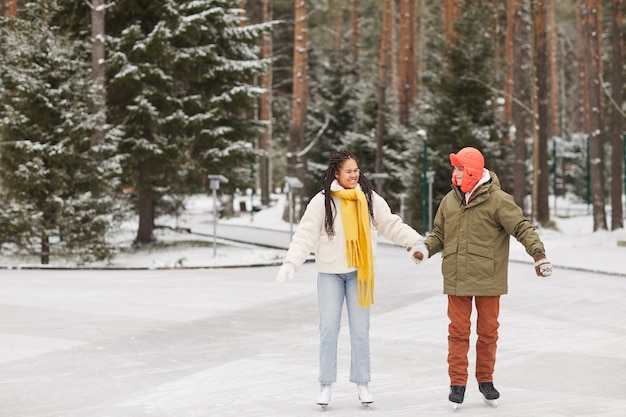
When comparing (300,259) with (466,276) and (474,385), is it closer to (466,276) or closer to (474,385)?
(466,276)

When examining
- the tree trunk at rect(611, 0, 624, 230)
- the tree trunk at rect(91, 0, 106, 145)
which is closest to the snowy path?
the tree trunk at rect(91, 0, 106, 145)

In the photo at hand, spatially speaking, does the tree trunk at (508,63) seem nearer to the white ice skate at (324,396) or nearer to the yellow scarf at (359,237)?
the yellow scarf at (359,237)

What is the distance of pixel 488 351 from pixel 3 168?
54.2 feet

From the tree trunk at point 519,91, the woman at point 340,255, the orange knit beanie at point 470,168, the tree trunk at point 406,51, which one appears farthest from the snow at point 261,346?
the tree trunk at point 406,51

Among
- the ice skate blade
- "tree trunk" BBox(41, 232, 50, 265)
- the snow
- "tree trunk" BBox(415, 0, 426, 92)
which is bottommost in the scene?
the snow

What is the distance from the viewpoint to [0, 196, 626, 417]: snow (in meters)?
7.37

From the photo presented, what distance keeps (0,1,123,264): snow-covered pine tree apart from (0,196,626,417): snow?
221 centimetres

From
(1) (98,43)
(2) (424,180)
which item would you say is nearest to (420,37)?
(2) (424,180)

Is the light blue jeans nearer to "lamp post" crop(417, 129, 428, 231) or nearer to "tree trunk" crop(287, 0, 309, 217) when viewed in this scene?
"lamp post" crop(417, 129, 428, 231)

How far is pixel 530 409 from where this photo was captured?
23.1ft

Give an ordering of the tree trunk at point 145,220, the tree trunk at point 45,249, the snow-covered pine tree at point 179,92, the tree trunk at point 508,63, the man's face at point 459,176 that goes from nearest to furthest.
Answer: the man's face at point 459,176, the tree trunk at point 45,249, the snow-covered pine tree at point 179,92, the tree trunk at point 145,220, the tree trunk at point 508,63

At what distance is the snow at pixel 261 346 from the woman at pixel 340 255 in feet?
1.45

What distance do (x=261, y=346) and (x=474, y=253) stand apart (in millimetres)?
3837

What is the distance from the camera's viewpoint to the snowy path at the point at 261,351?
7332mm
